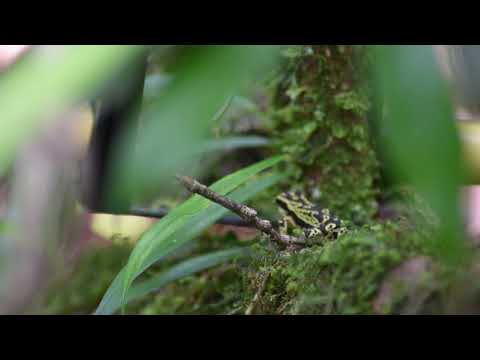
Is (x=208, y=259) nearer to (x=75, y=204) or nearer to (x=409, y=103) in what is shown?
(x=75, y=204)

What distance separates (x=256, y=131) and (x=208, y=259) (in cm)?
124

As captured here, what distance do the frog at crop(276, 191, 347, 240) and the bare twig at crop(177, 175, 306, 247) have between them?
0.29 m

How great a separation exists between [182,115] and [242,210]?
0.70 meters

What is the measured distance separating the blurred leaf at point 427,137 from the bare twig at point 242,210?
0.51 m

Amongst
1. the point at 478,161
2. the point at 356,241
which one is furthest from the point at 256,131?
the point at 356,241

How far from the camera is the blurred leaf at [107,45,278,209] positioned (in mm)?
287

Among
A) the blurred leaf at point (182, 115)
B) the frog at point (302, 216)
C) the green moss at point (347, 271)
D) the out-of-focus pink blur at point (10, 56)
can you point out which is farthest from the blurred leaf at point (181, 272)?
the blurred leaf at point (182, 115)

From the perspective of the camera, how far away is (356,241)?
33.7 inches

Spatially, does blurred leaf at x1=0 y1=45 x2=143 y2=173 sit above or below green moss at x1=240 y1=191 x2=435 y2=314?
above

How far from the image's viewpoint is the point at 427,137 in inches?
11.2

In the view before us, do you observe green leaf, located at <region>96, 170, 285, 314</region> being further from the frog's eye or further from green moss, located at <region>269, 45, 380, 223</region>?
green moss, located at <region>269, 45, 380, 223</region>

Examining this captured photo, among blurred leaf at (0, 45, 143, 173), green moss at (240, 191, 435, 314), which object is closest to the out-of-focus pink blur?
blurred leaf at (0, 45, 143, 173)

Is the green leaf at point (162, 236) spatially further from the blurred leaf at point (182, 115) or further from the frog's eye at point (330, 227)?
the blurred leaf at point (182, 115)

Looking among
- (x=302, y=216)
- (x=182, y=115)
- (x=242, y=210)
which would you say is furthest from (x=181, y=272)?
(x=182, y=115)
